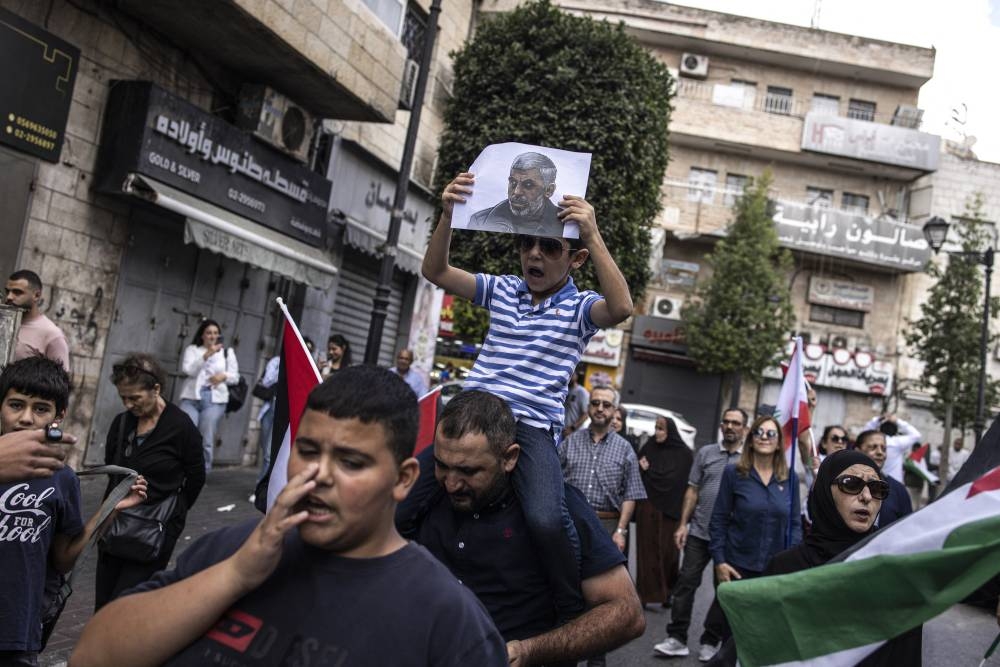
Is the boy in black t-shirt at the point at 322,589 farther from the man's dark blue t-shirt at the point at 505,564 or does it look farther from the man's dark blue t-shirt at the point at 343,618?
the man's dark blue t-shirt at the point at 505,564

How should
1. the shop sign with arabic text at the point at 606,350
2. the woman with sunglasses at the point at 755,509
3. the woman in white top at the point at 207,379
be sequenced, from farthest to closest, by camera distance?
1. the shop sign with arabic text at the point at 606,350
2. the woman in white top at the point at 207,379
3. the woman with sunglasses at the point at 755,509

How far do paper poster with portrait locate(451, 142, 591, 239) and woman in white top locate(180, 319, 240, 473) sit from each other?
295 inches

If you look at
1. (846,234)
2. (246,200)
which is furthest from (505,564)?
(846,234)

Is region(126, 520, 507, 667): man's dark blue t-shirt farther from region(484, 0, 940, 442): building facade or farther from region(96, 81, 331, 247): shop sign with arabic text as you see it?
region(484, 0, 940, 442): building facade

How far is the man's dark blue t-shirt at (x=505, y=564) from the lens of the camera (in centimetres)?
290

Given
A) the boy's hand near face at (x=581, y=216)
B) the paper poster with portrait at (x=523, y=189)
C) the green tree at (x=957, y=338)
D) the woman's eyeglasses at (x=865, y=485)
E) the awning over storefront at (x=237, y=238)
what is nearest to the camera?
the boy's hand near face at (x=581, y=216)

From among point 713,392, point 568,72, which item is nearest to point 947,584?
point 568,72

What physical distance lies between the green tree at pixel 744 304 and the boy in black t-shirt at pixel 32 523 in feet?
88.4

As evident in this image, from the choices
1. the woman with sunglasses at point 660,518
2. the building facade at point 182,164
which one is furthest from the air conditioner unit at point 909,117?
the woman with sunglasses at point 660,518

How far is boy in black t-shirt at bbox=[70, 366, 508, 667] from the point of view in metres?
1.63

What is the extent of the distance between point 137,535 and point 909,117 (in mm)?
33831

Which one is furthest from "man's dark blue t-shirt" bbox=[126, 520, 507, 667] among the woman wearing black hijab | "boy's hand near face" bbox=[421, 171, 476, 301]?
the woman wearing black hijab

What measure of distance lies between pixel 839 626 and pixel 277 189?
37.0 ft

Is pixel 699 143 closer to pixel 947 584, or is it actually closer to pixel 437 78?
pixel 437 78
